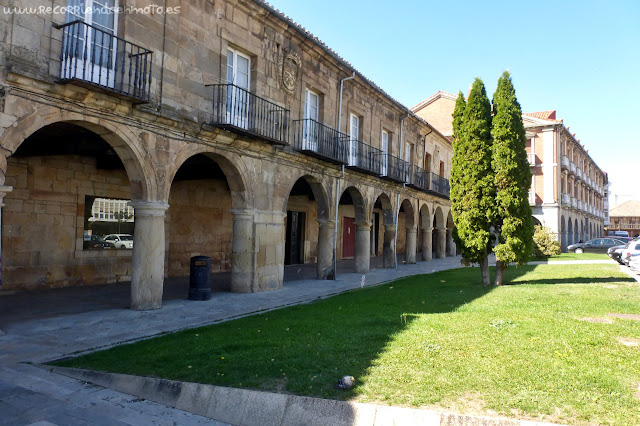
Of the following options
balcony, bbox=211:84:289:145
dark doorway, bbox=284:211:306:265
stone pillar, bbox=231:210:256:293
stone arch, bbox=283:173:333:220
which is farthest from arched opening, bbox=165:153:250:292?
dark doorway, bbox=284:211:306:265

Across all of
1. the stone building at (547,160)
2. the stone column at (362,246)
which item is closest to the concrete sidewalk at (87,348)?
the stone column at (362,246)

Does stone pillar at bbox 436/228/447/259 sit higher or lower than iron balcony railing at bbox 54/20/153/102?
lower

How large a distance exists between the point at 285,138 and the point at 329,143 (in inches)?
89.2

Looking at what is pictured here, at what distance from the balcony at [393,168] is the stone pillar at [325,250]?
365 cm

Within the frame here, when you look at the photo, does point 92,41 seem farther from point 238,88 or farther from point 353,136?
point 353,136

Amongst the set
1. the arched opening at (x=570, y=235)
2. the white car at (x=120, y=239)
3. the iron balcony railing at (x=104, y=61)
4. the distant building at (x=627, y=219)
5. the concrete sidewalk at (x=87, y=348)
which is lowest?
the concrete sidewalk at (x=87, y=348)

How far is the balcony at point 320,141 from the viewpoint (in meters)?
12.1

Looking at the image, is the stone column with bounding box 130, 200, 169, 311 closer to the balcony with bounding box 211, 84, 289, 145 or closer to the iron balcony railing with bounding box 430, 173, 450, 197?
the balcony with bounding box 211, 84, 289, 145

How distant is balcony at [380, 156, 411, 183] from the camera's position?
55.6 ft

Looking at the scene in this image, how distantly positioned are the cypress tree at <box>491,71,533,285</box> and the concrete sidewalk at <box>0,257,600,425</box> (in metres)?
4.73

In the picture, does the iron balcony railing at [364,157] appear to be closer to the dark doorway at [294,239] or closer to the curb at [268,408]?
the dark doorway at [294,239]

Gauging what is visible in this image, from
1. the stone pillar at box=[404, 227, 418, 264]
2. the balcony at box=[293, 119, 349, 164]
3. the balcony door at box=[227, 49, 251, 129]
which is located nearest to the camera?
the balcony door at box=[227, 49, 251, 129]

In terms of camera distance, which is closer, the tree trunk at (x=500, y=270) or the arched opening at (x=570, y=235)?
the tree trunk at (x=500, y=270)

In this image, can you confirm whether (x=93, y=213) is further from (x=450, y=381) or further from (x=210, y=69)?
(x=450, y=381)
